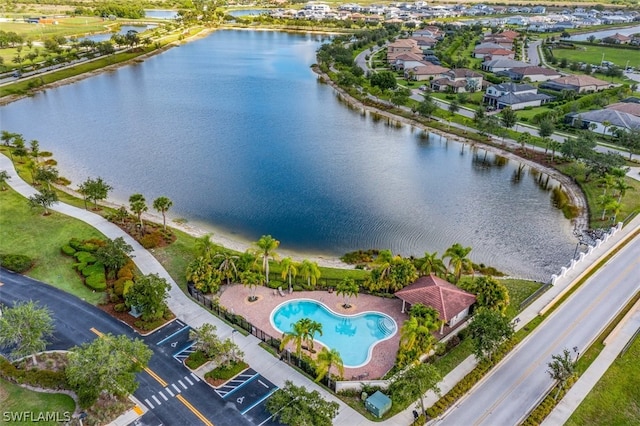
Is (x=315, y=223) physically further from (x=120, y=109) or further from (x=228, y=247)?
(x=120, y=109)

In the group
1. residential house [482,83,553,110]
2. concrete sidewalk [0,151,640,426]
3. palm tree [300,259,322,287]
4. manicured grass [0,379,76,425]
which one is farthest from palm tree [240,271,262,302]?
residential house [482,83,553,110]

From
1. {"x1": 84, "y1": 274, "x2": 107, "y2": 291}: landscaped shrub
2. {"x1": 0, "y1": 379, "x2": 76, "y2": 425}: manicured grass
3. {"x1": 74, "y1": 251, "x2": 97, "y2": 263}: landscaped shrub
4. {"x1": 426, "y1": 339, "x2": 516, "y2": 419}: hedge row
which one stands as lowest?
{"x1": 0, "y1": 379, "x2": 76, "y2": 425}: manicured grass

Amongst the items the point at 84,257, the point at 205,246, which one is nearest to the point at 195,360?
the point at 205,246

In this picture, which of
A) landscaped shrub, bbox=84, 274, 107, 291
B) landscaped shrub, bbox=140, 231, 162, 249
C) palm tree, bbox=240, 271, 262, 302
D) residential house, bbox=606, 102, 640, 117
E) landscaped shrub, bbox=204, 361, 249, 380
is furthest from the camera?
residential house, bbox=606, 102, 640, 117

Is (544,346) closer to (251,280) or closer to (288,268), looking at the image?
(288,268)

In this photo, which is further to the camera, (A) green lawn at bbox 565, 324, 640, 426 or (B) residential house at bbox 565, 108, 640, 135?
(B) residential house at bbox 565, 108, 640, 135

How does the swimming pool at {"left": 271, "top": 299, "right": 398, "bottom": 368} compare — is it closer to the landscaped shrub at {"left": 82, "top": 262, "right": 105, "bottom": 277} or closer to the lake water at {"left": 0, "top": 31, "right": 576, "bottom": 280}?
the lake water at {"left": 0, "top": 31, "right": 576, "bottom": 280}

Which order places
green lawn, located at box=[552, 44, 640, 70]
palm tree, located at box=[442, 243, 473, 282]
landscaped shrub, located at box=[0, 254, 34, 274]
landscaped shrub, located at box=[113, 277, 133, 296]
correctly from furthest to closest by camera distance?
green lawn, located at box=[552, 44, 640, 70] → landscaped shrub, located at box=[0, 254, 34, 274] → palm tree, located at box=[442, 243, 473, 282] → landscaped shrub, located at box=[113, 277, 133, 296]

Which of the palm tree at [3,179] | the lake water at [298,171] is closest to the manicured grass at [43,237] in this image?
the palm tree at [3,179]
